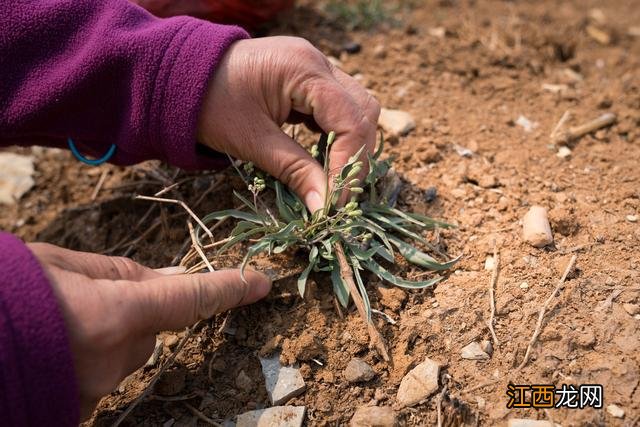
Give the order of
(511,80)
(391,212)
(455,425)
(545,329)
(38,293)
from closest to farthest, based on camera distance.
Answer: (38,293) < (455,425) < (545,329) < (391,212) < (511,80)

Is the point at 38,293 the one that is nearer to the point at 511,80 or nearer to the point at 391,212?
the point at 391,212

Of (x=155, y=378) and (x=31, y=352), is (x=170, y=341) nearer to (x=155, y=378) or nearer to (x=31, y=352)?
(x=155, y=378)

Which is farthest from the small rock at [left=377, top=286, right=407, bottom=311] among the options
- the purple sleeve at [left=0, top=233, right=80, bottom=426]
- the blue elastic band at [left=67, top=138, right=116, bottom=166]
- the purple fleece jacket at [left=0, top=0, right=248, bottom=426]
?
the blue elastic band at [left=67, top=138, right=116, bottom=166]

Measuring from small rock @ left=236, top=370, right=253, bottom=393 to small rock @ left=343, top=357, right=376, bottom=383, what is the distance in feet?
0.85

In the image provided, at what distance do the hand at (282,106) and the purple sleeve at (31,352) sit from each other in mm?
669

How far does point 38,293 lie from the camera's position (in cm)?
125

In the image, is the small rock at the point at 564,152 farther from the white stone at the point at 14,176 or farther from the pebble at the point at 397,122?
the white stone at the point at 14,176

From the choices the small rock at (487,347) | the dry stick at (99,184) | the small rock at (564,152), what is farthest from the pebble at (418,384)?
the dry stick at (99,184)

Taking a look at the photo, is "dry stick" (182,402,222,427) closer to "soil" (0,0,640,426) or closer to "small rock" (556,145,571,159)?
"soil" (0,0,640,426)

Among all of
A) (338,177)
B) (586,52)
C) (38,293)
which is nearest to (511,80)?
(586,52)

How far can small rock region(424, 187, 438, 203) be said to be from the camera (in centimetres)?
195

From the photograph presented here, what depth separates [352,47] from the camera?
106 inches

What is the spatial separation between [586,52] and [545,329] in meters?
1.82

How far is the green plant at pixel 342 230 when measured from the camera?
1.66 m
